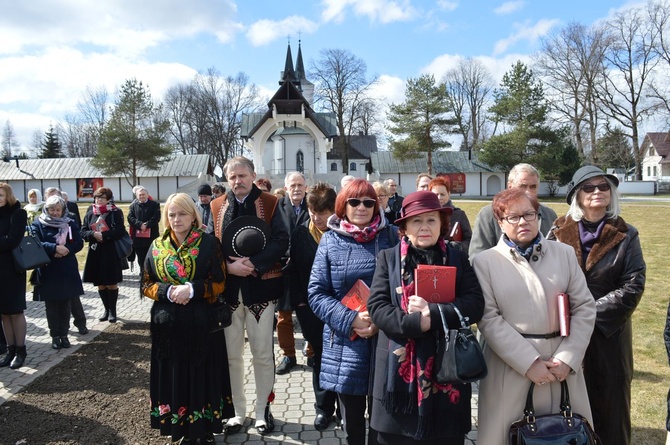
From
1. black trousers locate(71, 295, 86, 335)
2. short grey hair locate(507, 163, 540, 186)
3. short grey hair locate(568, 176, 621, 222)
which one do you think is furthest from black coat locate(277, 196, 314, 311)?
black trousers locate(71, 295, 86, 335)

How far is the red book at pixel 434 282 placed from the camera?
94.5 inches

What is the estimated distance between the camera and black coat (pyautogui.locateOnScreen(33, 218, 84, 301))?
18.4ft

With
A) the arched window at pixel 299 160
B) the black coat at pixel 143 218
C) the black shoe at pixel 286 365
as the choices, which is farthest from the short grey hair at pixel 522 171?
the arched window at pixel 299 160

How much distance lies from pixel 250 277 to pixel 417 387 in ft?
5.80

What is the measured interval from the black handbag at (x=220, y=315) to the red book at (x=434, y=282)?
1.67 m

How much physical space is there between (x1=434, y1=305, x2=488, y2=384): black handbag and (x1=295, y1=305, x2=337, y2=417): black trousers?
1525mm

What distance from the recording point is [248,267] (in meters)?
3.60

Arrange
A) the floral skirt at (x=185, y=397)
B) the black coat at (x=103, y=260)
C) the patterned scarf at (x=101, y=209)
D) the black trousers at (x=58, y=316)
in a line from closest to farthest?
the floral skirt at (x=185, y=397)
the black trousers at (x=58, y=316)
the black coat at (x=103, y=260)
the patterned scarf at (x=101, y=209)

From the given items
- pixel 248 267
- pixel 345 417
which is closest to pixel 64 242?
pixel 248 267

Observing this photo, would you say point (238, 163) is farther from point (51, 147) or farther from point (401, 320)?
point (51, 147)

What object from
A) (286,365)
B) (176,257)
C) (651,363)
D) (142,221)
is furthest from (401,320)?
(142,221)

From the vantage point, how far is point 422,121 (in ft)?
130

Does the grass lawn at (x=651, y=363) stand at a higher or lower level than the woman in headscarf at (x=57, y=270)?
lower

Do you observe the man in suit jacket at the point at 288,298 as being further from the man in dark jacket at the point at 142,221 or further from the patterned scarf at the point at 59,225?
the man in dark jacket at the point at 142,221
